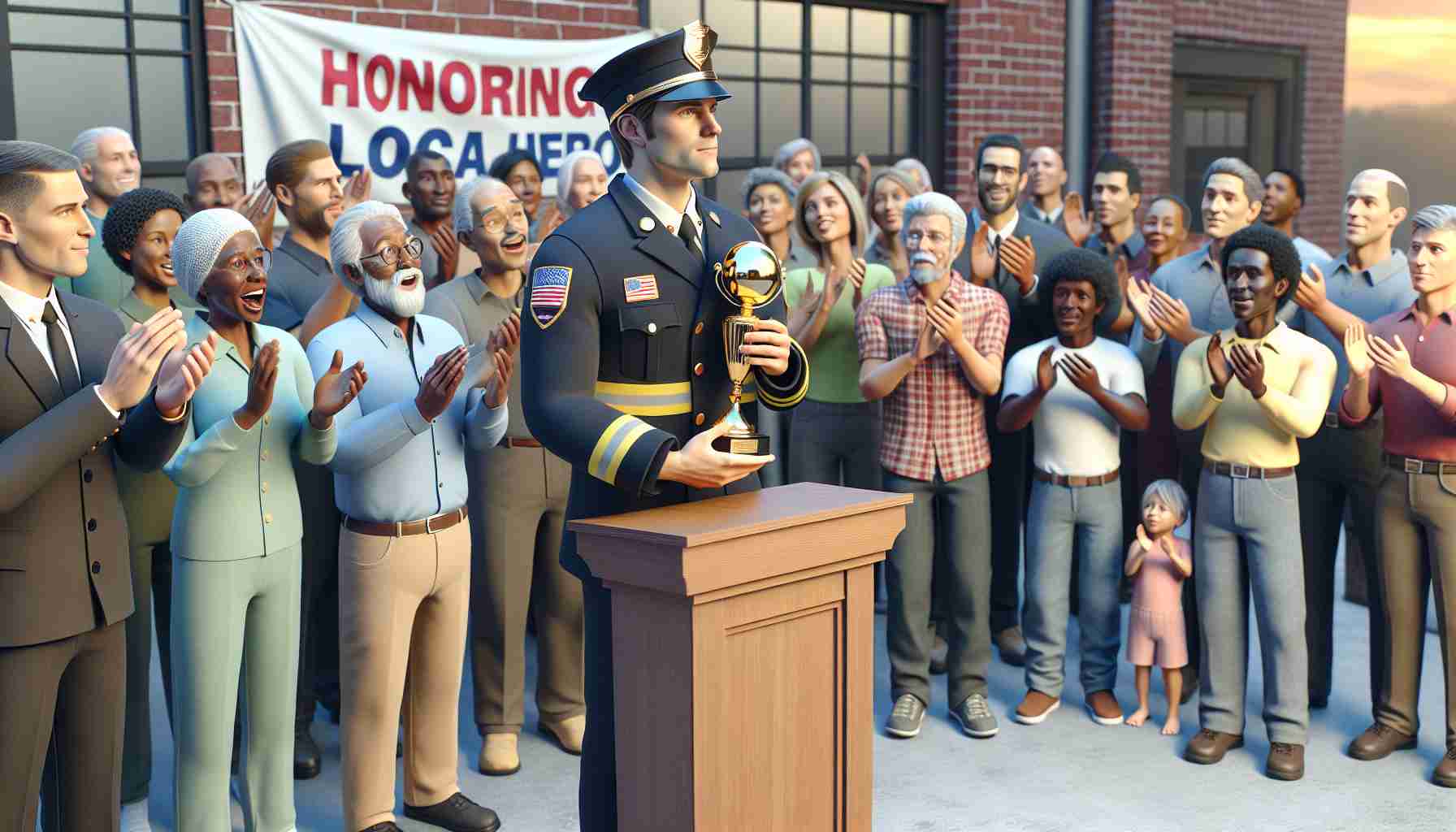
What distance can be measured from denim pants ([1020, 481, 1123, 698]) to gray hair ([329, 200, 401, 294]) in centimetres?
248

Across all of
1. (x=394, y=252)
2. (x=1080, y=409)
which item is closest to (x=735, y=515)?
(x=394, y=252)

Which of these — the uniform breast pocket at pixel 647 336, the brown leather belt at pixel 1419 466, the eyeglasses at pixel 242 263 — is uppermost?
the eyeglasses at pixel 242 263

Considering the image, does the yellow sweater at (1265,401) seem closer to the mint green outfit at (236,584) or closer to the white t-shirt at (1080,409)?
the white t-shirt at (1080,409)

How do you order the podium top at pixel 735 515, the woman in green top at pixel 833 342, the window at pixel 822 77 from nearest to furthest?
1. the podium top at pixel 735 515
2. the woman in green top at pixel 833 342
3. the window at pixel 822 77

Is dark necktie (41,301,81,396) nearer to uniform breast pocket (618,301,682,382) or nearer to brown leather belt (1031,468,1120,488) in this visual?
uniform breast pocket (618,301,682,382)

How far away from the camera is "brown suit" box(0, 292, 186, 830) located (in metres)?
2.96

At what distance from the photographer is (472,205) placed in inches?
180

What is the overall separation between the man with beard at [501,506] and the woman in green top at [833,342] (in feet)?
3.72

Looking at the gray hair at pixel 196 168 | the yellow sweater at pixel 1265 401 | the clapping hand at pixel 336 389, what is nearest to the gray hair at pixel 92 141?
the gray hair at pixel 196 168

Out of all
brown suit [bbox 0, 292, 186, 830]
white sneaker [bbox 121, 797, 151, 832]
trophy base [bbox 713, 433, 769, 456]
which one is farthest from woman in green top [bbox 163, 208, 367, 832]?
trophy base [bbox 713, 433, 769, 456]

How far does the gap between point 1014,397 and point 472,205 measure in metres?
1.94

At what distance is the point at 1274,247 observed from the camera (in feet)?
14.8

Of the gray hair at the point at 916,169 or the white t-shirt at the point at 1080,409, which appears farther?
the gray hair at the point at 916,169

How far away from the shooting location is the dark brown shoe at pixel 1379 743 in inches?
188
